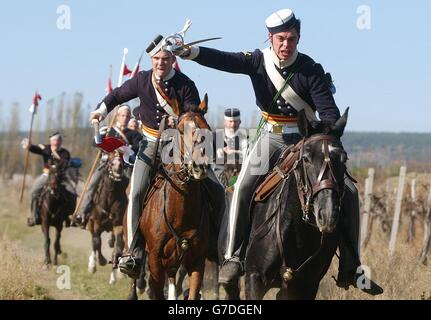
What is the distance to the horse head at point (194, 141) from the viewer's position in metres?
10.8

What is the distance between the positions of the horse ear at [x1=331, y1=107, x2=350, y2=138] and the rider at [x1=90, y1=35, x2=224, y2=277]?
9.18 feet

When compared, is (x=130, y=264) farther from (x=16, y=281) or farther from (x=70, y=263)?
(x=70, y=263)

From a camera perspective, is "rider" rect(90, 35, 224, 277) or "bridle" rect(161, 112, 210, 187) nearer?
"bridle" rect(161, 112, 210, 187)

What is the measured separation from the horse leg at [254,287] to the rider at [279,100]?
287 mm

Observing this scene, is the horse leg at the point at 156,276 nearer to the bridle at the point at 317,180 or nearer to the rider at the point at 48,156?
the bridle at the point at 317,180

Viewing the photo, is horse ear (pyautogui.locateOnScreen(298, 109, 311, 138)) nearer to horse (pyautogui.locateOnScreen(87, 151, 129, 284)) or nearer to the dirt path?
the dirt path

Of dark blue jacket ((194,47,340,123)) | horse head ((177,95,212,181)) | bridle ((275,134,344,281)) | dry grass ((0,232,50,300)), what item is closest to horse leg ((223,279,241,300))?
bridle ((275,134,344,281))

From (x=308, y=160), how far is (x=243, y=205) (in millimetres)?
1321

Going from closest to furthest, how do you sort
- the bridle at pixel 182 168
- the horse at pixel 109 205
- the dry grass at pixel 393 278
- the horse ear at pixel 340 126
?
the horse ear at pixel 340 126, the bridle at pixel 182 168, the dry grass at pixel 393 278, the horse at pixel 109 205

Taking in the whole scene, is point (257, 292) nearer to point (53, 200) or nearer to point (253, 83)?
point (253, 83)

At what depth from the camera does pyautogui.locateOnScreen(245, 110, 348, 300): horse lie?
9.07 metres

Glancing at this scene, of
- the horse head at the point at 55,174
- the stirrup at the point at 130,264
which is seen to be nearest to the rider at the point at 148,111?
the stirrup at the point at 130,264

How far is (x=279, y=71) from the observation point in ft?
34.0
